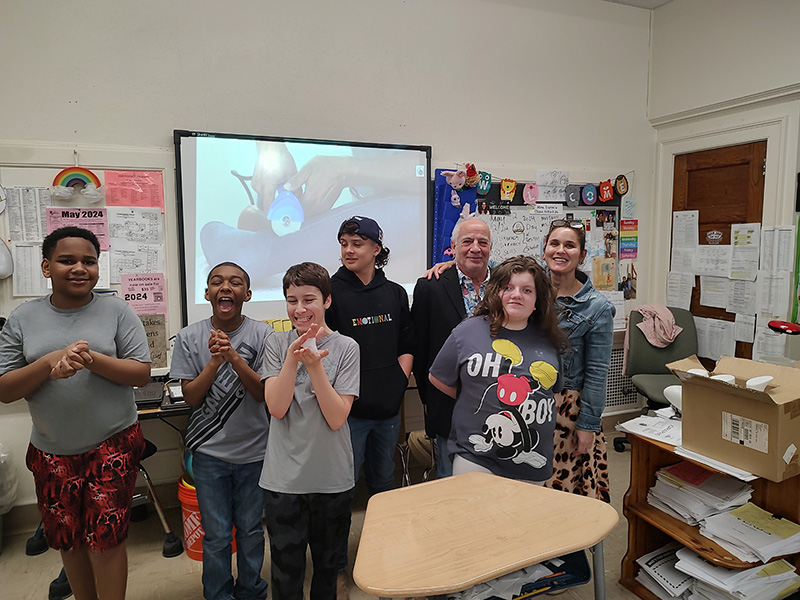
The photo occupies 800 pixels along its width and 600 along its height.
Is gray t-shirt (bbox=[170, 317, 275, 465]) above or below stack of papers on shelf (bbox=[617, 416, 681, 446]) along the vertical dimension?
above

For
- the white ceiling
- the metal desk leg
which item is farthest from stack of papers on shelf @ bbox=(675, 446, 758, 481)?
the white ceiling

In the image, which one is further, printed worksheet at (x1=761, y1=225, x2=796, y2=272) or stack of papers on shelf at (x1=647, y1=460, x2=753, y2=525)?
printed worksheet at (x1=761, y1=225, x2=796, y2=272)

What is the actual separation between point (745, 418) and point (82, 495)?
2.26 metres

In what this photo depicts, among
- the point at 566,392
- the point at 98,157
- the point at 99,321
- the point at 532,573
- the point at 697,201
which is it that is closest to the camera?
the point at 532,573

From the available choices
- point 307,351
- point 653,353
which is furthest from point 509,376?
point 653,353

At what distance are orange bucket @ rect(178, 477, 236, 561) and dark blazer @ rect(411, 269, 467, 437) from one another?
1.15 m

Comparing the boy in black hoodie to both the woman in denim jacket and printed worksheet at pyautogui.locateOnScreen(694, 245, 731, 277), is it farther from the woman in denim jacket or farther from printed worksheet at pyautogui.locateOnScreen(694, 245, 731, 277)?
printed worksheet at pyautogui.locateOnScreen(694, 245, 731, 277)

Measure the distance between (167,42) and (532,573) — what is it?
9.83 feet

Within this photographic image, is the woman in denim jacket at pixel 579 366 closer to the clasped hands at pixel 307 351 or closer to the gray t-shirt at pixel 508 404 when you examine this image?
the gray t-shirt at pixel 508 404

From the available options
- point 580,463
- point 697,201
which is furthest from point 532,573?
point 697,201

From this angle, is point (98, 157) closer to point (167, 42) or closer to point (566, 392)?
point (167, 42)

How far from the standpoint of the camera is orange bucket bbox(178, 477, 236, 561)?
2.34m

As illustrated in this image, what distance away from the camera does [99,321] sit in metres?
1.68

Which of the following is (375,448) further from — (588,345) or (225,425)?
(588,345)
